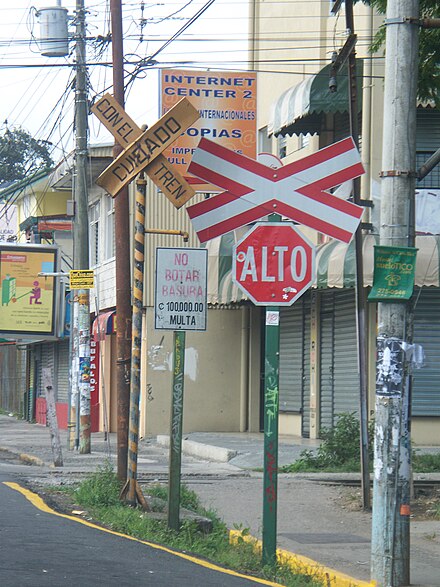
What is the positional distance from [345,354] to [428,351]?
1.85 metres

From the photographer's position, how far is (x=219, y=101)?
54.0 feet

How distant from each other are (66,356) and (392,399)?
28.3 m

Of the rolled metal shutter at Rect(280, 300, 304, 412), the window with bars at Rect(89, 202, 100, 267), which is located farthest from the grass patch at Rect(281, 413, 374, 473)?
the window with bars at Rect(89, 202, 100, 267)

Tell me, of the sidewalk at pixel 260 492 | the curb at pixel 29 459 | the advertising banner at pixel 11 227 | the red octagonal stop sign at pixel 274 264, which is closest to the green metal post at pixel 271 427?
the red octagonal stop sign at pixel 274 264

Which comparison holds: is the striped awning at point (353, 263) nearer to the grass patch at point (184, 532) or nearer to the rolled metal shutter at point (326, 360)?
the rolled metal shutter at point (326, 360)

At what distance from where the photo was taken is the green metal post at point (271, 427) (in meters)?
8.16

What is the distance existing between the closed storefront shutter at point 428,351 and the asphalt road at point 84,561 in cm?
1063

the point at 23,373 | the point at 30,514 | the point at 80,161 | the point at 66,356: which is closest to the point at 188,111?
the point at 30,514

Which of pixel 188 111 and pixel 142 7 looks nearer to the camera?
pixel 188 111

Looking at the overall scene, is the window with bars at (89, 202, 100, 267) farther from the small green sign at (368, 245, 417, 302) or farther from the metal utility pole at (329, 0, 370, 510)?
the small green sign at (368, 245, 417, 302)

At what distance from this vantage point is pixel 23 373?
43.6 m

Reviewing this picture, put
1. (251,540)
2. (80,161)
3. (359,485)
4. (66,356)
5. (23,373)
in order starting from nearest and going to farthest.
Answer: (251,540)
(359,485)
(80,161)
(66,356)
(23,373)

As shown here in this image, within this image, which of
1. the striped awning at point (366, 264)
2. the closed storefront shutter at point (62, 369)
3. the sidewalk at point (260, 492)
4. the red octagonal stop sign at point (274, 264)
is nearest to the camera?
the red octagonal stop sign at point (274, 264)

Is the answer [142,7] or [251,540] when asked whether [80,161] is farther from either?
[251,540]
